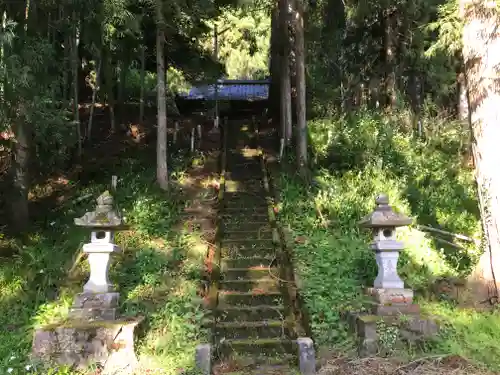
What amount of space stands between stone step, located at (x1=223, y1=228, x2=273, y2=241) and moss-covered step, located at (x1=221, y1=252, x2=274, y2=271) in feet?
2.34

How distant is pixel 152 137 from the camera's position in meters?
15.9

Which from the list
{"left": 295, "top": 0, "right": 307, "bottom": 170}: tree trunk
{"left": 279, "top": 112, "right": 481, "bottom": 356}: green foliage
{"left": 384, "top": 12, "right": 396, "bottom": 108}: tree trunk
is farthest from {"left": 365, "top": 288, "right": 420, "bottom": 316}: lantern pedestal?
{"left": 384, "top": 12, "right": 396, "bottom": 108}: tree trunk

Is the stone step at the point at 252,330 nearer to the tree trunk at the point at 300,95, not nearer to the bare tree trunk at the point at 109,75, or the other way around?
the tree trunk at the point at 300,95

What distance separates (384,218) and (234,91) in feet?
55.5

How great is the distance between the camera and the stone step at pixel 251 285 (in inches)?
318

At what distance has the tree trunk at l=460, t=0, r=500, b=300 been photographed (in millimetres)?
7395

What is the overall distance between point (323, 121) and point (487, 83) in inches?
269

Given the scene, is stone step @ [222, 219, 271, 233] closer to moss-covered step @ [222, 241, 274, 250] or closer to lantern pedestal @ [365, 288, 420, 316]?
moss-covered step @ [222, 241, 274, 250]

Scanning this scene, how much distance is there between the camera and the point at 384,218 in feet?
22.4

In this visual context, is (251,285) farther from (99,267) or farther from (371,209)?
(371,209)

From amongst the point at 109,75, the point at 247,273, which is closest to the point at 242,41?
the point at 109,75

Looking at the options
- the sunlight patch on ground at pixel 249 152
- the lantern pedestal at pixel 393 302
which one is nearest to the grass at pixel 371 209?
the lantern pedestal at pixel 393 302

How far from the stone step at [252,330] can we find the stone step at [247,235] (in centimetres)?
269

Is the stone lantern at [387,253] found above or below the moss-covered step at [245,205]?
below
